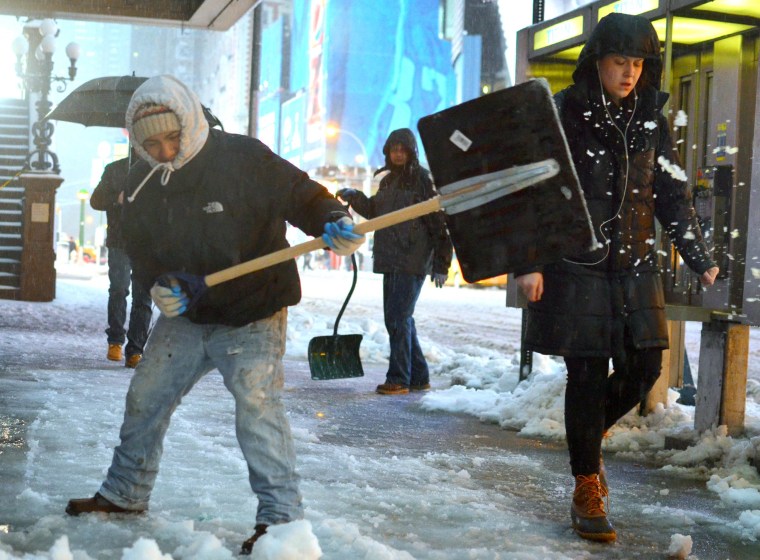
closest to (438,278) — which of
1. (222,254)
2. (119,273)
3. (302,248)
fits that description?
(119,273)

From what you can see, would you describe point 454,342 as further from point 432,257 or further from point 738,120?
point 738,120

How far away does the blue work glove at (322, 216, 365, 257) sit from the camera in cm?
375

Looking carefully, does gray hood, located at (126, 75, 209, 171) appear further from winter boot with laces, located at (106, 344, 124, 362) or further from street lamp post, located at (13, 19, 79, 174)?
street lamp post, located at (13, 19, 79, 174)

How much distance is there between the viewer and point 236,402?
3.93 m

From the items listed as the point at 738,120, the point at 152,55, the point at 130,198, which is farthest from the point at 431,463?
the point at 152,55

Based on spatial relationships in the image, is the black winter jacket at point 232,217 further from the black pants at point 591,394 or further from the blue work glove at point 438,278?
the blue work glove at point 438,278

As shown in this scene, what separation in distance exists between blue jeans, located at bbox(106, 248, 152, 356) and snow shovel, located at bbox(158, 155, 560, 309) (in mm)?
5107

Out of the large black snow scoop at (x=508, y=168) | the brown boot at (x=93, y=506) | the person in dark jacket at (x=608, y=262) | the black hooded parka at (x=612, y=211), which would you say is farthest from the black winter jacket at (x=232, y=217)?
the black hooded parka at (x=612, y=211)

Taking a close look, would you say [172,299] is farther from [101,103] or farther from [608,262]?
[101,103]

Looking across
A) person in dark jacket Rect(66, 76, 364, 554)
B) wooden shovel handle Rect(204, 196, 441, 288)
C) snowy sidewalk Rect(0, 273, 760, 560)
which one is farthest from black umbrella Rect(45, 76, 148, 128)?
wooden shovel handle Rect(204, 196, 441, 288)

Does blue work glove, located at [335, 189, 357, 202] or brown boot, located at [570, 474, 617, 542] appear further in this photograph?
blue work glove, located at [335, 189, 357, 202]

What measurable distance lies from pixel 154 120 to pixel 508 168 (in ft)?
4.17

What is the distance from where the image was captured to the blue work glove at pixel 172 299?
384 cm

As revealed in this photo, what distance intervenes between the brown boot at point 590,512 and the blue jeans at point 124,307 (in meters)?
5.24
